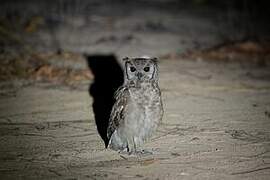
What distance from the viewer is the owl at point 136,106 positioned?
6.01 metres

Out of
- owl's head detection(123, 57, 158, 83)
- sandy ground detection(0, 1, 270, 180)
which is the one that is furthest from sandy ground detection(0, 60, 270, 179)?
owl's head detection(123, 57, 158, 83)

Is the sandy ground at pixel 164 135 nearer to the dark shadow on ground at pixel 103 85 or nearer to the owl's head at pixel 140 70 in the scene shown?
the dark shadow on ground at pixel 103 85

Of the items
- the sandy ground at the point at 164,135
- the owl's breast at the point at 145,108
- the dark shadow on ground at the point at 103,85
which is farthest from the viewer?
the dark shadow on ground at the point at 103,85

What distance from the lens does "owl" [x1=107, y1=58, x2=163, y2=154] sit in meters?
6.01

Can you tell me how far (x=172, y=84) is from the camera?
30.6 feet

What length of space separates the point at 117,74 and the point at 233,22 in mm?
6119

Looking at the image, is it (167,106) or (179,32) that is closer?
(167,106)

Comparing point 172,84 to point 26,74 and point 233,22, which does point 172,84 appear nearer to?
point 26,74

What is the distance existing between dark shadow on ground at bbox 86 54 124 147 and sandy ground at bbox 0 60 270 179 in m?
0.14

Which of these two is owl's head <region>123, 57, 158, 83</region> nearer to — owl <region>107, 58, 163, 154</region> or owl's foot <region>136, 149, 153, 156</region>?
owl <region>107, 58, 163, 154</region>

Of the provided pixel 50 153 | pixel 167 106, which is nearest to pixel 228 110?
pixel 167 106

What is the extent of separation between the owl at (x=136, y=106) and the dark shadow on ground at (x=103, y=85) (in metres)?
0.43

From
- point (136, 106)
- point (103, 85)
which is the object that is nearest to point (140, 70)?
point (136, 106)

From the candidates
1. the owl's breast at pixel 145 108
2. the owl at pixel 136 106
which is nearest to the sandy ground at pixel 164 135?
the owl at pixel 136 106
